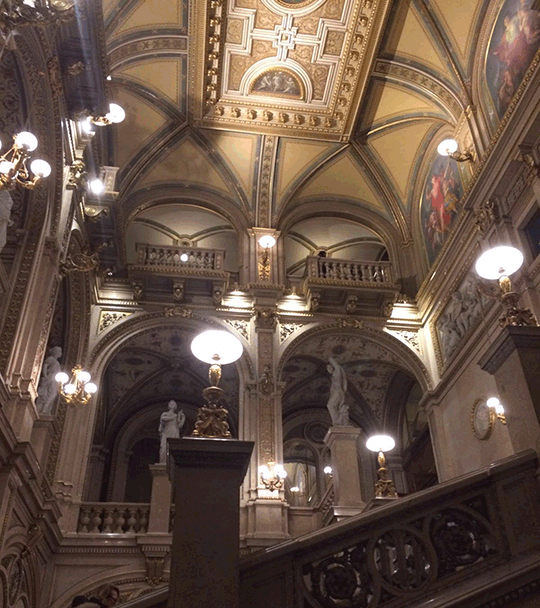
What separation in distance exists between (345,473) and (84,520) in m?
4.71

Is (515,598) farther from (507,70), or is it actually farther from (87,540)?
(507,70)

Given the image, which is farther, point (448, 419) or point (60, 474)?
point (448, 419)

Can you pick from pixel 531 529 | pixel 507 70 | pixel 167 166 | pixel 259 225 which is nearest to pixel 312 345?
pixel 259 225

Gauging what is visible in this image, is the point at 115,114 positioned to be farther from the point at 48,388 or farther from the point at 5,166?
the point at 48,388

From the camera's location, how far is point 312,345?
1498 cm

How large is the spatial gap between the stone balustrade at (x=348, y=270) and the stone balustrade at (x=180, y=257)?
2164 millimetres

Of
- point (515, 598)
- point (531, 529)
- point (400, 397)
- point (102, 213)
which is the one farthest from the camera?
point (400, 397)


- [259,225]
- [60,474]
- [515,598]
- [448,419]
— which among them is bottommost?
[515,598]

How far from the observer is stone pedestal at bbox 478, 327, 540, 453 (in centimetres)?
402

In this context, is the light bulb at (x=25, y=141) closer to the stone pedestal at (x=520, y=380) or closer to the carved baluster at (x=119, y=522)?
the stone pedestal at (x=520, y=380)

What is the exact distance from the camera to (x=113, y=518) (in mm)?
11562

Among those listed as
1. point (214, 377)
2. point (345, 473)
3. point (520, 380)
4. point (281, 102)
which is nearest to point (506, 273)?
point (520, 380)

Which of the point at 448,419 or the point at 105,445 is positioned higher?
the point at 105,445

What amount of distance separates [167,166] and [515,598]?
45.9ft
